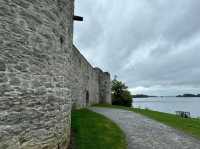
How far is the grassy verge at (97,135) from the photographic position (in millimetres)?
9312

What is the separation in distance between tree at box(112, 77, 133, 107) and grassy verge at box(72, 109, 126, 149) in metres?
22.7

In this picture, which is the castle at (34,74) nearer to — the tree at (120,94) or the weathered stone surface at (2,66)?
the weathered stone surface at (2,66)

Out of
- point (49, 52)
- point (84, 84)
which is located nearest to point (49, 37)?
point (49, 52)

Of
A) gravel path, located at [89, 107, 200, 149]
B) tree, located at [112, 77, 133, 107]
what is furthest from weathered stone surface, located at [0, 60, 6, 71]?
tree, located at [112, 77, 133, 107]

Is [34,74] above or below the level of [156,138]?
above

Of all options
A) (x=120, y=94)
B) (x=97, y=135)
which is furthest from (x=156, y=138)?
(x=120, y=94)

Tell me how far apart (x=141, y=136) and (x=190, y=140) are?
1916 mm

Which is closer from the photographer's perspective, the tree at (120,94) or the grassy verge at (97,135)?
the grassy verge at (97,135)

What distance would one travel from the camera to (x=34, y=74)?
6297mm

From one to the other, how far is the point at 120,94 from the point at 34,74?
3132 centimetres

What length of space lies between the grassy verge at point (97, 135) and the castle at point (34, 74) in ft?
4.03

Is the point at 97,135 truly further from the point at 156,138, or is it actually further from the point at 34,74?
the point at 34,74

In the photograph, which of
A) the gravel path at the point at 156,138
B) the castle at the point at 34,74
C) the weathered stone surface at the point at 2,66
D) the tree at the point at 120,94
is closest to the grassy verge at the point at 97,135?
the gravel path at the point at 156,138

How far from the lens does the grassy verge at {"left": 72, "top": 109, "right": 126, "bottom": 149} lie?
9312 mm
